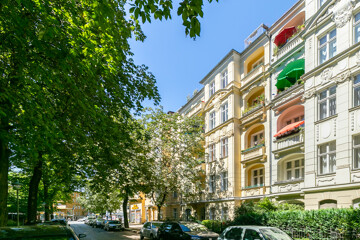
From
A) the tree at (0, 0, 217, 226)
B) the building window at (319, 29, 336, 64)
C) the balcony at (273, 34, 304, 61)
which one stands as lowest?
the tree at (0, 0, 217, 226)

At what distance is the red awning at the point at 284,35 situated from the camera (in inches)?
814

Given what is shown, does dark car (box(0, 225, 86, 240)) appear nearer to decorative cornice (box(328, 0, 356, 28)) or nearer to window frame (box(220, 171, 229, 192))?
decorative cornice (box(328, 0, 356, 28))

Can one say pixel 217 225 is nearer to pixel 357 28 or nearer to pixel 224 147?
pixel 224 147

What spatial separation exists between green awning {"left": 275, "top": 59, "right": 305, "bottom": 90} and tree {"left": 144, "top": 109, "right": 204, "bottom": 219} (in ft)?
32.9

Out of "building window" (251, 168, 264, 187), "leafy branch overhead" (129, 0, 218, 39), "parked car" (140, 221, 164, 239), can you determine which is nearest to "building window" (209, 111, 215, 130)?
"building window" (251, 168, 264, 187)

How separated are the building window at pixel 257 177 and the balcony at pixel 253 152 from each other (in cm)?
132

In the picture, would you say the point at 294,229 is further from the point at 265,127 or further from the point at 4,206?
the point at 4,206

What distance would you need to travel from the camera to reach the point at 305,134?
17.4 m

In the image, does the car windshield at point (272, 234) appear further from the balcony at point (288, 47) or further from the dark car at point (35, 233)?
the balcony at point (288, 47)

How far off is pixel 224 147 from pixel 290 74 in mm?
9734

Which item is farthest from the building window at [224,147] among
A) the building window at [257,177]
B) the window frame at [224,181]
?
the building window at [257,177]

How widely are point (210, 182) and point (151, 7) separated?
23902 mm

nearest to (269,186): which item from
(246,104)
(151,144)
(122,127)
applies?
(246,104)

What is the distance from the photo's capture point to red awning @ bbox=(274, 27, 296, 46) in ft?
67.8
